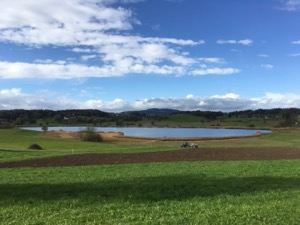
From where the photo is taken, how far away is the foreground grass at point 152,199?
10625 mm

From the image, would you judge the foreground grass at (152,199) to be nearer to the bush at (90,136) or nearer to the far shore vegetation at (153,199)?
the far shore vegetation at (153,199)

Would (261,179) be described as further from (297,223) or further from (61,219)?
(61,219)

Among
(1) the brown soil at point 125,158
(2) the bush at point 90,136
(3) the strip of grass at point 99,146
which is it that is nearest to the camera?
(1) the brown soil at point 125,158

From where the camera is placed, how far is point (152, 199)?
13.4 meters

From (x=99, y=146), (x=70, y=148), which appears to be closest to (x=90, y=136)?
(x=99, y=146)

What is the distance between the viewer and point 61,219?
34.5 ft

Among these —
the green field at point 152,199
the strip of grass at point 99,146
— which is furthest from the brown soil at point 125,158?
the green field at point 152,199

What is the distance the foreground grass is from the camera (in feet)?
34.9

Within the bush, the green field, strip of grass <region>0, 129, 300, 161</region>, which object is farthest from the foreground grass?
the bush

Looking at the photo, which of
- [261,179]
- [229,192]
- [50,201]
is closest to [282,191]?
[229,192]

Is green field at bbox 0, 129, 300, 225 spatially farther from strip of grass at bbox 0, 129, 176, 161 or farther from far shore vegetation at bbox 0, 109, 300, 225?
strip of grass at bbox 0, 129, 176, 161

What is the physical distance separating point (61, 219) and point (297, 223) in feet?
17.9

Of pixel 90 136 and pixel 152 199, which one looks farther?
pixel 90 136

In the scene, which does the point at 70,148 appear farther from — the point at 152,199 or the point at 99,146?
the point at 152,199
